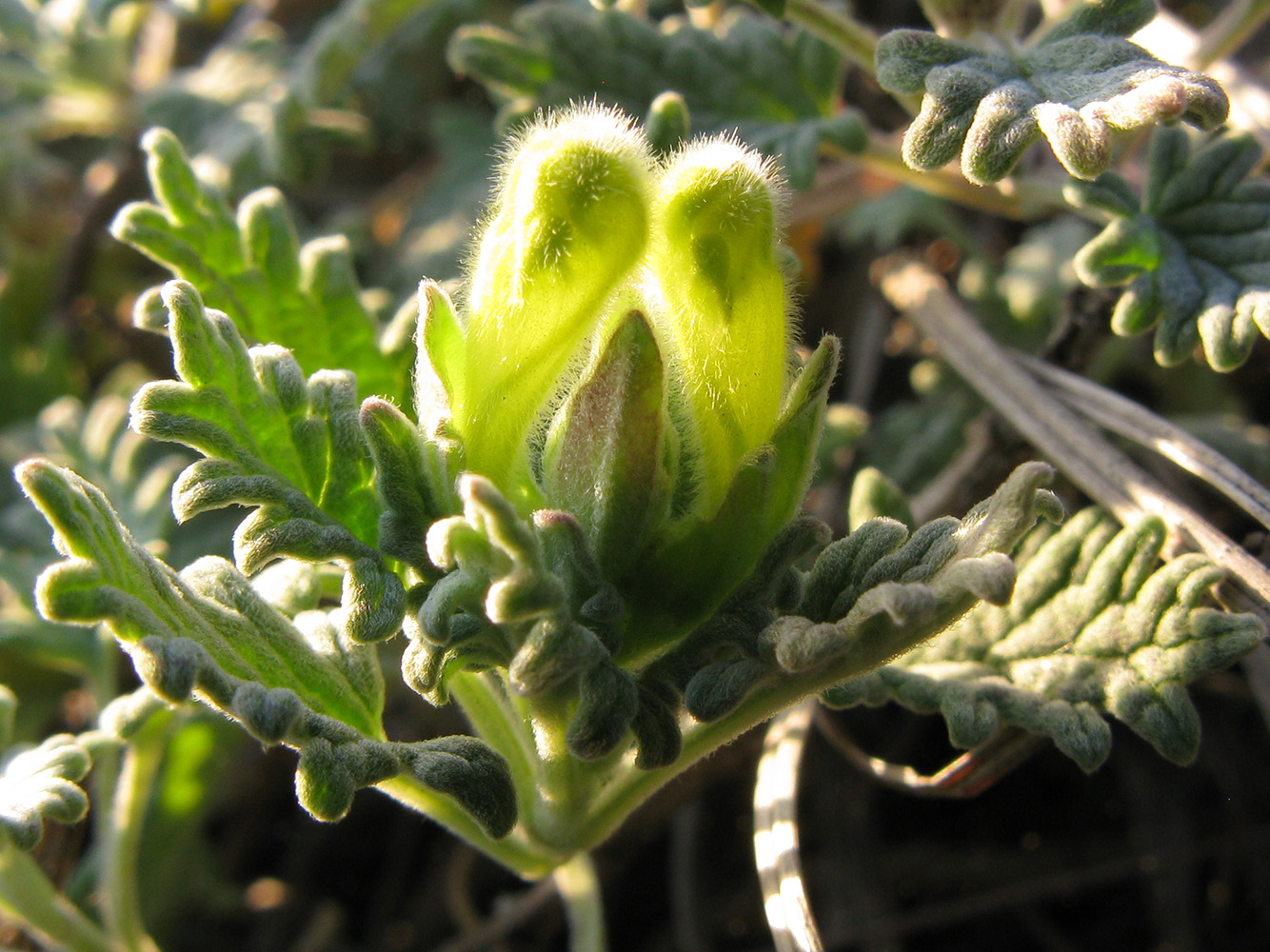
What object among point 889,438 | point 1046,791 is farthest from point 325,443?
point 1046,791

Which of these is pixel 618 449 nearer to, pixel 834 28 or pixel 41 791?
pixel 41 791

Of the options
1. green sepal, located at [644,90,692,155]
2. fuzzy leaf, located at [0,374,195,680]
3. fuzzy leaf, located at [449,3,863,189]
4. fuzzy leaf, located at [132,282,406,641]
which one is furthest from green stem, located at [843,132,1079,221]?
fuzzy leaf, located at [0,374,195,680]

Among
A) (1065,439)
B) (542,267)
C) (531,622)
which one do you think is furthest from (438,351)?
(1065,439)

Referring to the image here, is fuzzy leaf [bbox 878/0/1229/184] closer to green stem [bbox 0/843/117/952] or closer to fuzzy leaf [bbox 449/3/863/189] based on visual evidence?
fuzzy leaf [bbox 449/3/863/189]

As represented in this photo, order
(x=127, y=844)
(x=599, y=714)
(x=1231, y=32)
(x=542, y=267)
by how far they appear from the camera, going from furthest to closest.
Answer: (x=1231, y=32), (x=127, y=844), (x=542, y=267), (x=599, y=714)

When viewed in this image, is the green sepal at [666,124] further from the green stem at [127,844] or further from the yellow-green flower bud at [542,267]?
the green stem at [127,844]

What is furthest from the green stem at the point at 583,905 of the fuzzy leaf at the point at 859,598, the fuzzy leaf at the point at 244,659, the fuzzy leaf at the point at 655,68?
the fuzzy leaf at the point at 655,68

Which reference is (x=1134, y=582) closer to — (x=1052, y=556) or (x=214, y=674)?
(x=1052, y=556)
